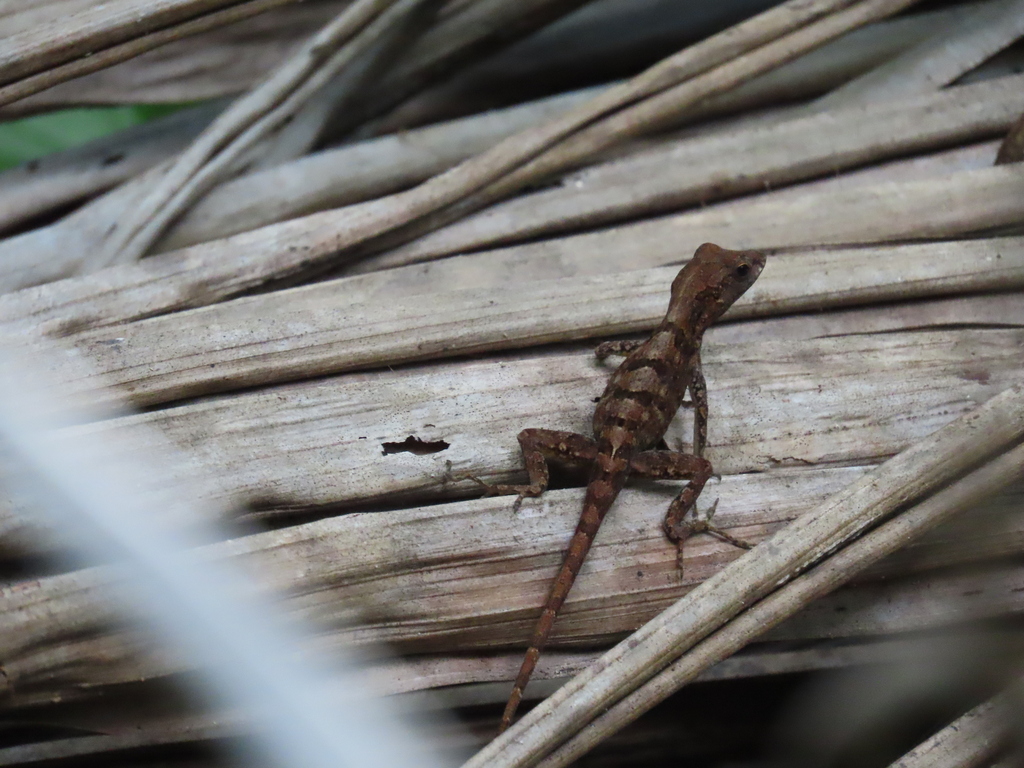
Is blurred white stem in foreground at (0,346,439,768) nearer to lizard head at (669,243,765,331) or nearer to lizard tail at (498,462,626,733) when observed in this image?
lizard tail at (498,462,626,733)

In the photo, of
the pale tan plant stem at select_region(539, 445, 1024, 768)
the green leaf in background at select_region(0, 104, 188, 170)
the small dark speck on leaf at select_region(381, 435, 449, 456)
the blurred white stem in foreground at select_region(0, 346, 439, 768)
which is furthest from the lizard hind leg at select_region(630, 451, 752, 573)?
the green leaf in background at select_region(0, 104, 188, 170)

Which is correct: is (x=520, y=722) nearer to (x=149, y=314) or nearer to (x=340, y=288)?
(x=340, y=288)

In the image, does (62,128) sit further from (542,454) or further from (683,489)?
(683,489)

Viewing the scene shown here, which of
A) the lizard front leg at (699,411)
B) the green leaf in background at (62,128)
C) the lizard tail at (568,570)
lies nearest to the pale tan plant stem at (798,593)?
the lizard tail at (568,570)

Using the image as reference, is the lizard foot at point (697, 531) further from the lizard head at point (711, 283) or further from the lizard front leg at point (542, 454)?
the lizard head at point (711, 283)

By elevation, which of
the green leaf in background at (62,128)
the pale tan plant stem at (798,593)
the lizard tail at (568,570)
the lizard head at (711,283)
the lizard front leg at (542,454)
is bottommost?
the pale tan plant stem at (798,593)

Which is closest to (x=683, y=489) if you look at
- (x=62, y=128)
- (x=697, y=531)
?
(x=697, y=531)
